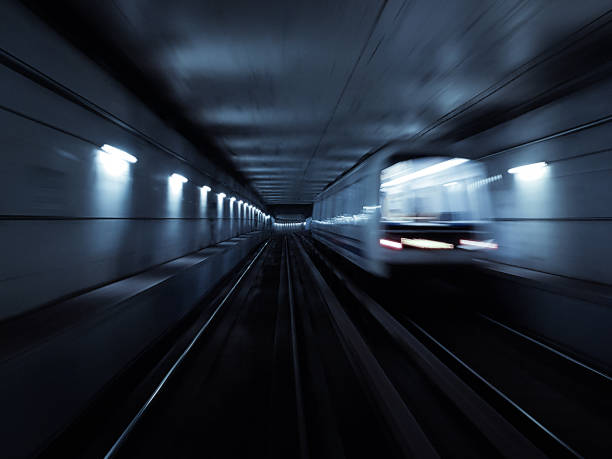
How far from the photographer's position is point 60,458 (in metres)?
2.15

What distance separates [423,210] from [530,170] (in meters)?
2.21

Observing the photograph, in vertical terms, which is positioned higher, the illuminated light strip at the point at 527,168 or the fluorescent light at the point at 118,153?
the illuminated light strip at the point at 527,168

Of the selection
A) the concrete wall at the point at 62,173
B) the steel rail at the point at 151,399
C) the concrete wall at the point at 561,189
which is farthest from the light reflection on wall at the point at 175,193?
the concrete wall at the point at 561,189

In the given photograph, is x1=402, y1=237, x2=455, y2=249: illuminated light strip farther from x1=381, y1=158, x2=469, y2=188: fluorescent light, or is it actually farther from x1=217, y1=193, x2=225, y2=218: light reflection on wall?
x1=217, y1=193, x2=225, y2=218: light reflection on wall

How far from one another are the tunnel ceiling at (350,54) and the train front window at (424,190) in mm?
1313

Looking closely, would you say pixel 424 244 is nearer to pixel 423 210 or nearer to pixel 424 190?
pixel 423 210

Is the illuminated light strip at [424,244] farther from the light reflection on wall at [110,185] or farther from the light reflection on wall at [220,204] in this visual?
the light reflection on wall at [220,204]

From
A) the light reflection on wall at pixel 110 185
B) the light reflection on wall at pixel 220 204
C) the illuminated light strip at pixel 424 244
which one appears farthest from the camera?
the light reflection on wall at pixel 220 204

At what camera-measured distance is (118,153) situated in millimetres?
3986

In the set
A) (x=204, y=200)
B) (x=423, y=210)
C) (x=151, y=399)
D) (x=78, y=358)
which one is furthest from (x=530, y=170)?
(x=204, y=200)

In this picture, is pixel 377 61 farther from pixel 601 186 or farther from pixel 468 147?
pixel 468 147

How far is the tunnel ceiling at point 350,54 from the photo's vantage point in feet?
9.74

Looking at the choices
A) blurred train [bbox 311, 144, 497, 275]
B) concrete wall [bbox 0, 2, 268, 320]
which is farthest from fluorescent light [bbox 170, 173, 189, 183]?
blurred train [bbox 311, 144, 497, 275]

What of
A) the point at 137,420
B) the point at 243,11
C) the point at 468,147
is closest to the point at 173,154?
the point at 243,11
